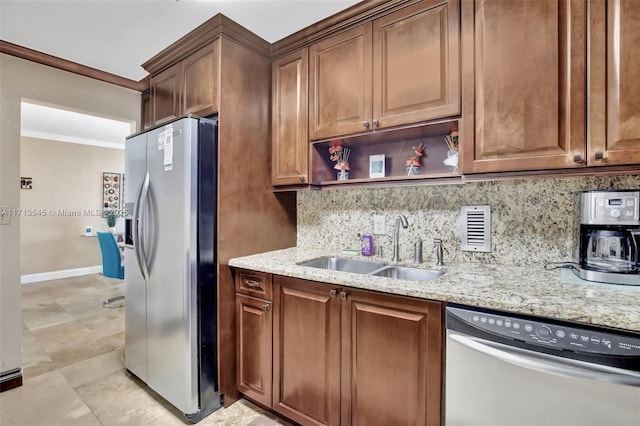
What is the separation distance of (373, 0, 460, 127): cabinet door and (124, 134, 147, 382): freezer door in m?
1.58

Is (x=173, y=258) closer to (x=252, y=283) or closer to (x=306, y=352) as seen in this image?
(x=252, y=283)

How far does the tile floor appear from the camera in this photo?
186 cm

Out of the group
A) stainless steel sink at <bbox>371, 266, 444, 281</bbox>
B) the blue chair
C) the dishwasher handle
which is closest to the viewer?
the dishwasher handle

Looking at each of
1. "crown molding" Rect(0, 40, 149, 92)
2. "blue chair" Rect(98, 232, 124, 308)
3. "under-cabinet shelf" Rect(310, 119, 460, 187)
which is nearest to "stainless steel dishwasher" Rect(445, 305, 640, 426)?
"under-cabinet shelf" Rect(310, 119, 460, 187)

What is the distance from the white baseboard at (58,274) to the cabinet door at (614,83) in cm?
707

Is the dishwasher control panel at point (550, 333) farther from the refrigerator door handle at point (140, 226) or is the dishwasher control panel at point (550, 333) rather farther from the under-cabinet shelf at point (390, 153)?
the refrigerator door handle at point (140, 226)

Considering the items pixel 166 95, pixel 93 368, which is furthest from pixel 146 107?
pixel 93 368

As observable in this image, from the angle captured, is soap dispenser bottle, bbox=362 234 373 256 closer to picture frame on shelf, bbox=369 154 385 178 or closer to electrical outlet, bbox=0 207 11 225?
picture frame on shelf, bbox=369 154 385 178

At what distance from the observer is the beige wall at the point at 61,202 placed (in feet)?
16.5

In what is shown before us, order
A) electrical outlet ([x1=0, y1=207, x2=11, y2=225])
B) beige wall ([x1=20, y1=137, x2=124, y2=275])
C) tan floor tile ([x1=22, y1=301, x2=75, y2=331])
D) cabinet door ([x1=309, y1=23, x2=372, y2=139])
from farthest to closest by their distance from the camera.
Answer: beige wall ([x1=20, y1=137, x2=124, y2=275]) → tan floor tile ([x1=22, y1=301, x2=75, y2=331]) → electrical outlet ([x1=0, y1=207, x2=11, y2=225]) → cabinet door ([x1=309, y1=23, x2=372, y2=139])

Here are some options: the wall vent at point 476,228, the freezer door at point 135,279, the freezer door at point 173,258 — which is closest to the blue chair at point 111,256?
the freezer door at point 135,279

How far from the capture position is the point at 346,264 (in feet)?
6.95

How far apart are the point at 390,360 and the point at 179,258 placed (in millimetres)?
1278

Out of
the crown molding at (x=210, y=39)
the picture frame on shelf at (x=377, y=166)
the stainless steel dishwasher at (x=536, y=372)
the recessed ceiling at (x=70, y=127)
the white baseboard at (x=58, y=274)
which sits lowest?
the white baseboard at (x=58, y=274)
